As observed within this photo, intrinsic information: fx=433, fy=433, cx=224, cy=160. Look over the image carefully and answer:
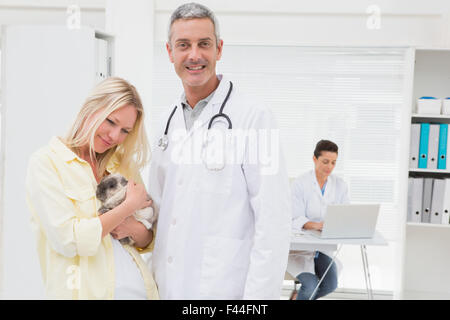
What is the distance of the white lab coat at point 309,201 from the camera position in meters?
1.85

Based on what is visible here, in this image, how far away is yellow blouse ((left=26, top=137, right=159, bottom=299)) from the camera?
980 mm

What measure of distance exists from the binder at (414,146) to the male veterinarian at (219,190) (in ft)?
4.22

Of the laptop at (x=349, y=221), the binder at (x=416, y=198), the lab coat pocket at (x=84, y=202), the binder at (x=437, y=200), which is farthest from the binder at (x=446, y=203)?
the lab coat pocket at (x=84, y=202)

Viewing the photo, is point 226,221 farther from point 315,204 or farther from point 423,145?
point 423,145

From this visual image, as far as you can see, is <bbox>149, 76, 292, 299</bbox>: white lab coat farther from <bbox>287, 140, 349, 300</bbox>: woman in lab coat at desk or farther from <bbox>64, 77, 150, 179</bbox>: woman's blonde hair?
<bbox>287, 140, 349, 300</bbox>: woman in lab coat at desk

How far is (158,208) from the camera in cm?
120

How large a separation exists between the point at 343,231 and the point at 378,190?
9.2 inches

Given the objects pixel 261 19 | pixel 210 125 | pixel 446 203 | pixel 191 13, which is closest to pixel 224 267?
pixel 210 125

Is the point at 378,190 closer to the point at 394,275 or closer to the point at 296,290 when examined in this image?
the point at 394,275

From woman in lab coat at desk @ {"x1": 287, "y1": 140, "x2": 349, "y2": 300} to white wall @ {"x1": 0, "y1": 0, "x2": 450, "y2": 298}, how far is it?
55 centimetres

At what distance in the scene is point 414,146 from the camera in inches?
85.4

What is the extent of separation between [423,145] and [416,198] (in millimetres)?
264

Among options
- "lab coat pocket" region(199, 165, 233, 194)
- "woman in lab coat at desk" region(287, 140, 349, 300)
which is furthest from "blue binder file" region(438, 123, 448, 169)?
"lab coat pocket" region(199, 165, 233, 194)

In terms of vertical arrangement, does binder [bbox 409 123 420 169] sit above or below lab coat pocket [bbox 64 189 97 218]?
above
